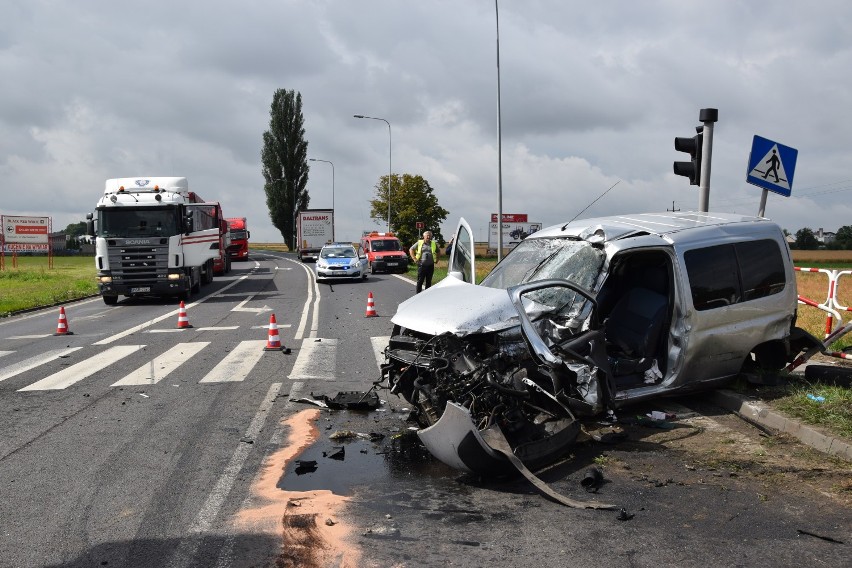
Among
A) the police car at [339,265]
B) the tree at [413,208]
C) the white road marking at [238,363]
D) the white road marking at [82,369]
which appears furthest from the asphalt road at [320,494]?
the tree at [413,208]

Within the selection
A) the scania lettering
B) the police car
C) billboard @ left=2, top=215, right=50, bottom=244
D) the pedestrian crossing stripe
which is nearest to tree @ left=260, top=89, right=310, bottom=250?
billboard @ left=2, top=215, right=50, bottom=244

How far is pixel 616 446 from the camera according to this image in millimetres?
6223

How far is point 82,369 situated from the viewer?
1050 centimetres

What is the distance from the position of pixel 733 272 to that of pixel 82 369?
8.52 meters

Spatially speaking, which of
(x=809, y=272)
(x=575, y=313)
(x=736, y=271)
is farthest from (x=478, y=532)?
(x=809, y=272)

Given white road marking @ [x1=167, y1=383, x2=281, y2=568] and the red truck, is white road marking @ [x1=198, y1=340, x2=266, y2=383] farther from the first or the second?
the red truck

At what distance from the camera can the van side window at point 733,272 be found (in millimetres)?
7309

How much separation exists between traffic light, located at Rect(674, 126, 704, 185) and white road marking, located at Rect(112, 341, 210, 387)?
7824 millimetres

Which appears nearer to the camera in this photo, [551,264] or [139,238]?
[551,264]

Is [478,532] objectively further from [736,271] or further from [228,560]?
[736,271]

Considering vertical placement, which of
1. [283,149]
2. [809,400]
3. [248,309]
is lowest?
[248,309]

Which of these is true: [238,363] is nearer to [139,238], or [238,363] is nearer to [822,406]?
[822,406]

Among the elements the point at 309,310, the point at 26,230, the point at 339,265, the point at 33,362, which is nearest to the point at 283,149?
the point at 26,230

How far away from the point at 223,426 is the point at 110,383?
10.2 ft
